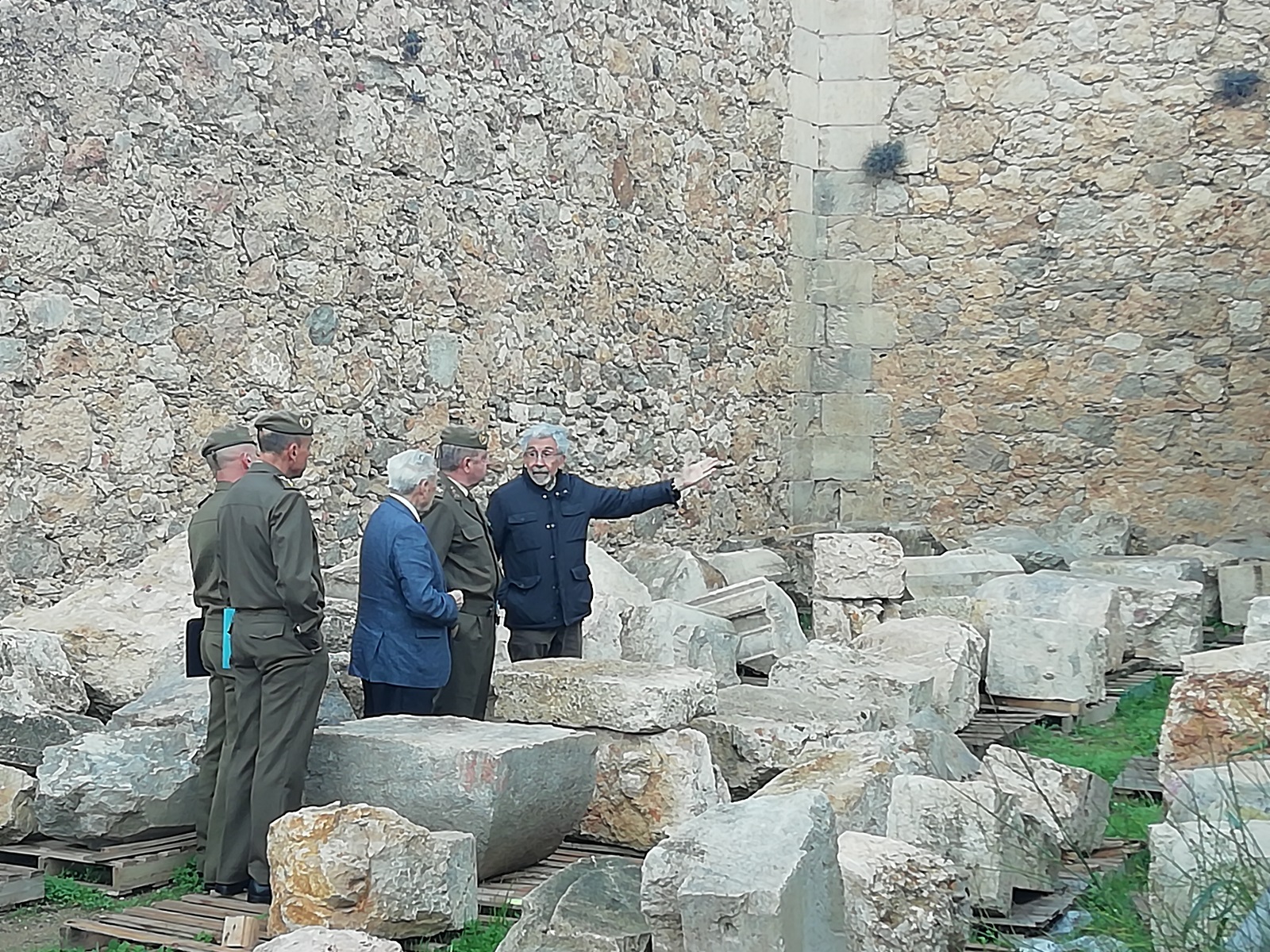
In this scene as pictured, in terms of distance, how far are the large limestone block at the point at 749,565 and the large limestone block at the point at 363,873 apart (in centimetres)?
610

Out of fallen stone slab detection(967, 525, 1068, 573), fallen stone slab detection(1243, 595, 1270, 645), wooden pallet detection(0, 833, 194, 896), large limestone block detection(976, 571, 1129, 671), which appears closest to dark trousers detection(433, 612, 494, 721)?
wooden pallet detection(0, 833, 194, 896)

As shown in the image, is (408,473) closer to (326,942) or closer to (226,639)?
(226,639)

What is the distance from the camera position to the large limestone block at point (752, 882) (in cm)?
409

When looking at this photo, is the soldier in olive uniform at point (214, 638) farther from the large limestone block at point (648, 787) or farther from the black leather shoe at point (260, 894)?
the large limestone block at point (648, 787)

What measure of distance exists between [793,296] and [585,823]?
24.1 ft

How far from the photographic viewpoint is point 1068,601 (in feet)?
32.4

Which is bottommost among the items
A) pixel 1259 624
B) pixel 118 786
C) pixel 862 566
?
pixel 118 786

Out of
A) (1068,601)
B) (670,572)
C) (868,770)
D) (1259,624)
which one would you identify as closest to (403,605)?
(868,770)

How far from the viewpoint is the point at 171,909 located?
553cm

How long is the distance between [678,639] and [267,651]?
3.18m

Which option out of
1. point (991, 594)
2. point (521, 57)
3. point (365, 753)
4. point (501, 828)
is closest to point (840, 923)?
point (501, 828)

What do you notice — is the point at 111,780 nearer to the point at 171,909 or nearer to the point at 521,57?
the point at 171,909

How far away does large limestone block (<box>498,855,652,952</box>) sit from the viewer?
4.58 metres

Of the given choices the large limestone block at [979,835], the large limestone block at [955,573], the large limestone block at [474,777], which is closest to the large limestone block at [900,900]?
the large limestone block at [979,835]
